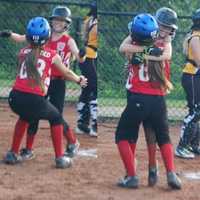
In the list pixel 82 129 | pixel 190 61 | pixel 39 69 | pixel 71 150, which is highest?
pixel 39 69

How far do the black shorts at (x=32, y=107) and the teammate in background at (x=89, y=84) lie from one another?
5.70 feet

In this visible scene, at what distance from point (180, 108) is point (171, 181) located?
4.20 meters

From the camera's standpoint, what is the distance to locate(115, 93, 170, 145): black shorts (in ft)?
21.0

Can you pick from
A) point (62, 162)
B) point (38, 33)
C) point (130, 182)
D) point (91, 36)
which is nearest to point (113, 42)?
point (91, 36)

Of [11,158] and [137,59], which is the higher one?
[137,59]

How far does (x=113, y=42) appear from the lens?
9828mm

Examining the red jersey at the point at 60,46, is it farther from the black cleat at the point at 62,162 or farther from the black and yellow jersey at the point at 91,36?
the black and yellow jersey at the point at 91,36

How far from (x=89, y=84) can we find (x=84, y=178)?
2.30 meters

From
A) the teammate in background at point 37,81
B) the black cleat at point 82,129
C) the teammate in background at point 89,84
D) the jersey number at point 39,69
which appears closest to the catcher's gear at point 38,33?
the teammate in background at point 37,81

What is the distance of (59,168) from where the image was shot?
7109 millimetres

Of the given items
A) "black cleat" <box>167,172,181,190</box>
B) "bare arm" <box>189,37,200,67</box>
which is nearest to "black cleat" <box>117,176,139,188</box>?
"black cleat" <box>167,172,181,190</box>

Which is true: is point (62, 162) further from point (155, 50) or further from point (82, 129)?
point (82, 129)

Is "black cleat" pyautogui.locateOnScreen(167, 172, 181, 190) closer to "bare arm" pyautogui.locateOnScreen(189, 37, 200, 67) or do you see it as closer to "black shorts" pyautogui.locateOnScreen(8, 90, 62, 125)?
"black shorts" pyautogui.locateOnScreen(8, 90, 62, 125)

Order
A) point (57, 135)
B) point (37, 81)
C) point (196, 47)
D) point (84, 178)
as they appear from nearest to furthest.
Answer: point (84, 178)
point (37, 81)
point (57, 135)
point (196, 47)
